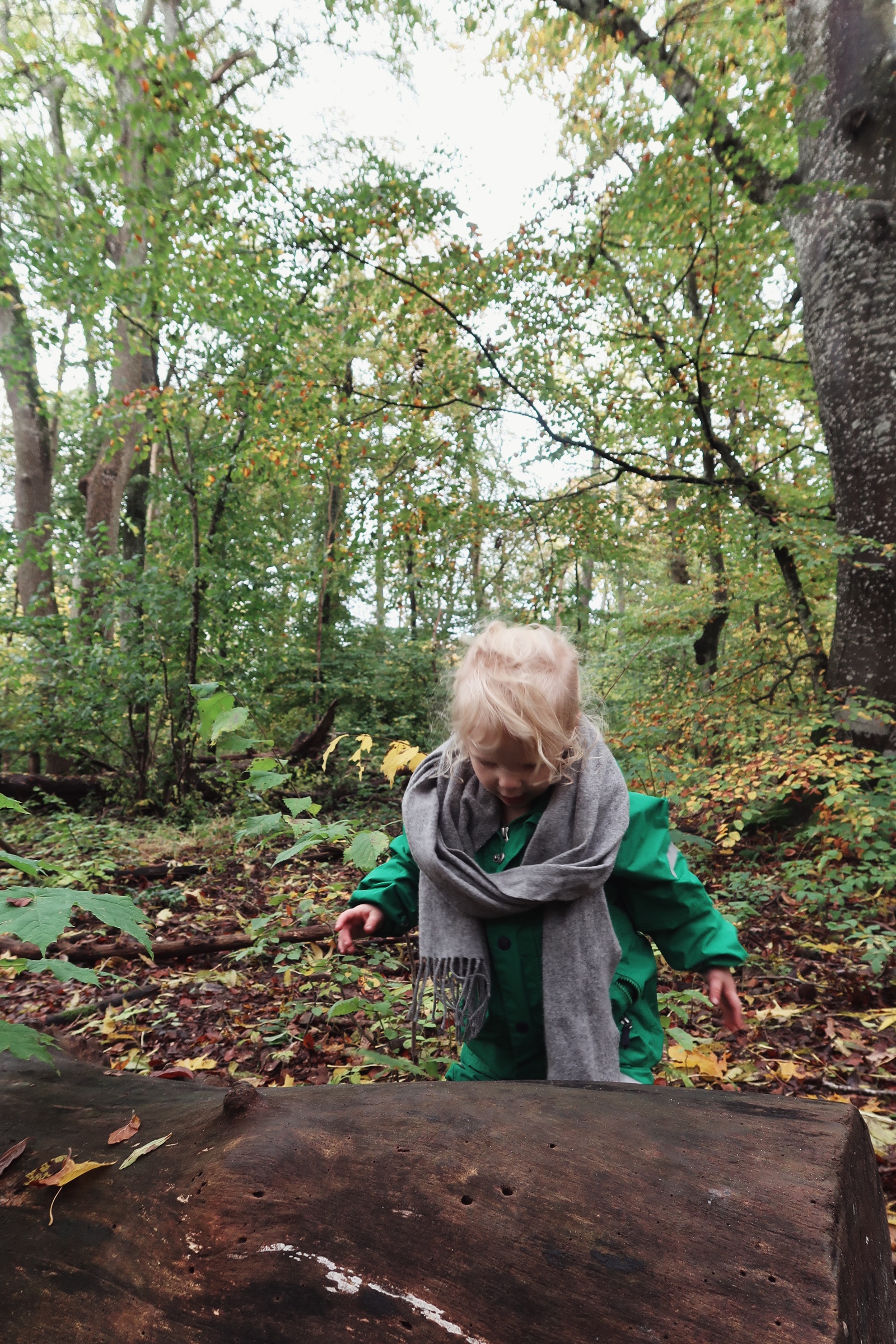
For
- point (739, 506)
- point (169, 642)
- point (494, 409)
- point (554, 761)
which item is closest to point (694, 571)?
point (739, 506)

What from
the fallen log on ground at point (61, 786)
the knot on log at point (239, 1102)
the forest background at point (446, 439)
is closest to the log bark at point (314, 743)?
the forest background at point (446, 439)

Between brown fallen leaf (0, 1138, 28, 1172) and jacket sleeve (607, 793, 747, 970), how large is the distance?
1.43 meters

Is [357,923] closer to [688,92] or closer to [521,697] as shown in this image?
[521,697]

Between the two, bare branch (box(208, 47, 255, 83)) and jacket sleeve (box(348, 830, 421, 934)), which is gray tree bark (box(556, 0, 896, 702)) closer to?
jacket sleeve (box(348, 830, 421, 934))

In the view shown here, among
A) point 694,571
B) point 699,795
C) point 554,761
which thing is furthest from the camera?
point 694,571

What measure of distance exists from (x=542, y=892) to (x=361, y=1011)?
2.29 meters

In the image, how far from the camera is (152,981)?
12.8 feet

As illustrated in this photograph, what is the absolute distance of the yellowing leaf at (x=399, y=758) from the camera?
249 cm

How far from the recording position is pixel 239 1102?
1362mm

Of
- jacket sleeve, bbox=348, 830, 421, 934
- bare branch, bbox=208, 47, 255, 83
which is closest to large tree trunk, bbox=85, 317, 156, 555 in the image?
bare branch, bbox=208, 47, 255, 83

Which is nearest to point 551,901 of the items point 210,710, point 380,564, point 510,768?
point 510,768

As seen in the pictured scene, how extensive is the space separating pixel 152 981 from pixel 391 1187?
3.25 meters

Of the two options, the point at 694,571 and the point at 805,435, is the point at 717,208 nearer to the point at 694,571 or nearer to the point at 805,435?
the point at 805,435

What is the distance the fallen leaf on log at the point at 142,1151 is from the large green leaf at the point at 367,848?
811mm
